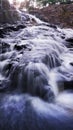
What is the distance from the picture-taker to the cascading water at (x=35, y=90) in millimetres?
4113

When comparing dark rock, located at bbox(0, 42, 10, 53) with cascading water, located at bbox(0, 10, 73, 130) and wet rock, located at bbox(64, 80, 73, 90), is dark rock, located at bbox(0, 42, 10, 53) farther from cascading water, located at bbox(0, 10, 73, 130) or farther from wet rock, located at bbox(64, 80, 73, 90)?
A: wet rock, located at bbox(64, 80, 73, 90)

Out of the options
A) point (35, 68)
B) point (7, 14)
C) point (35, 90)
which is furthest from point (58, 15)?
point (35, 90)

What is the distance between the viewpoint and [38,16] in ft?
57.0

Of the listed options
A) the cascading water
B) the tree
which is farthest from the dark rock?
the tree

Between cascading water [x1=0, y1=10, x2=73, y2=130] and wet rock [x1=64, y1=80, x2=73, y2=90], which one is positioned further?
wet rock [x1=64, y1=80, x2=73, y2=90]

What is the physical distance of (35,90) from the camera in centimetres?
500

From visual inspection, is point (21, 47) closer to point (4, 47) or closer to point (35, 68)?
point (4, 47)

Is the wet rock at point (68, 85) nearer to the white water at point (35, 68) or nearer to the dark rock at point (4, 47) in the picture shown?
the white water at point (35, 68)

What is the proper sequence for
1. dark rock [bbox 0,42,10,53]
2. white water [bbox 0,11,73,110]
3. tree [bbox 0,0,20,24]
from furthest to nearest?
1. tree [bbox 0,0,20,24]
2. dark rock [bbox 0,42,10,53]
3. white water [bbox 0,11,73,110]

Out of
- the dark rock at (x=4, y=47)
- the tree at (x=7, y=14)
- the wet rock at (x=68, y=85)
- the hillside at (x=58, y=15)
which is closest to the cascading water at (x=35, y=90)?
the wet rock at (x=68, y=85)

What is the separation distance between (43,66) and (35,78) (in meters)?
0.62

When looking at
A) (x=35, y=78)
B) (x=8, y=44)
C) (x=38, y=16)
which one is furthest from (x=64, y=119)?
(x=38, y=16)

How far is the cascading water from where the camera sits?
13.5 feet

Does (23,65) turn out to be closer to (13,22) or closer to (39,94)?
(39,94)
